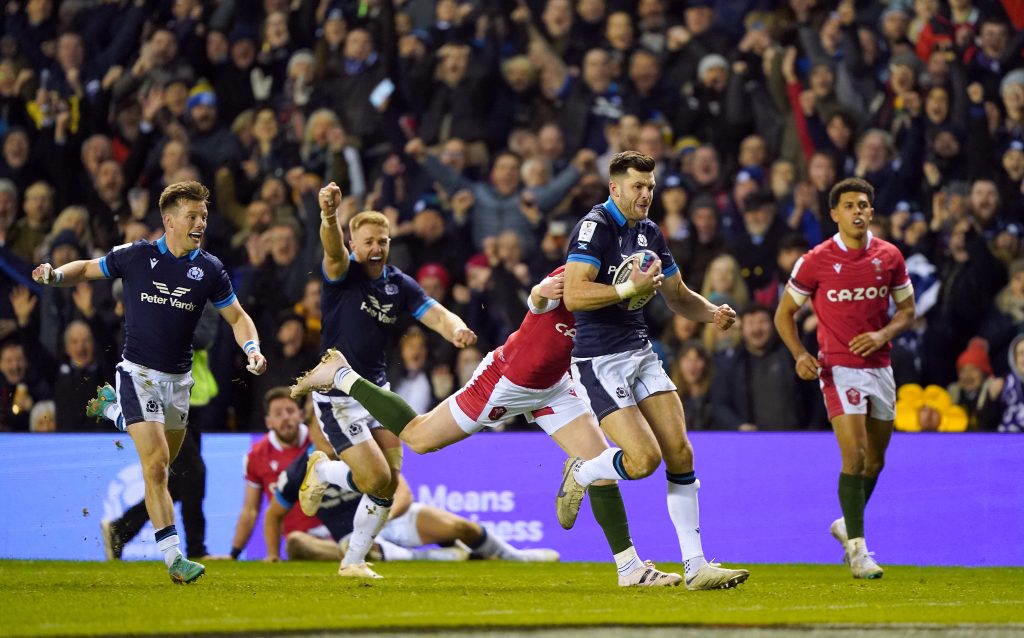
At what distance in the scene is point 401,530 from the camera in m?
13.4

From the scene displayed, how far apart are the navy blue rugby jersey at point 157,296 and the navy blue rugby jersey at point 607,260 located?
8.89ft

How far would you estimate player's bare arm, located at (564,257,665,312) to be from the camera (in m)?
8.58

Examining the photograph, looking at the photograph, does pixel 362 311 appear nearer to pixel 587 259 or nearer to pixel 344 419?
pixel 344 419

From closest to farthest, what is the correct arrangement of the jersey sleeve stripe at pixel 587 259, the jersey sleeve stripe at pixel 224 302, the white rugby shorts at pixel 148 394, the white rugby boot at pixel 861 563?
1. the jersey sleeve stripe at pixel 587 259
2. the white rugby shorts at pixel 148 394
3. the jersey sleeve stripe at pixel 224 302
4. the white rugby boot at pixel 861 563

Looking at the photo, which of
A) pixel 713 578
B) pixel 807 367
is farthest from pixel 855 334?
pixel 713 578

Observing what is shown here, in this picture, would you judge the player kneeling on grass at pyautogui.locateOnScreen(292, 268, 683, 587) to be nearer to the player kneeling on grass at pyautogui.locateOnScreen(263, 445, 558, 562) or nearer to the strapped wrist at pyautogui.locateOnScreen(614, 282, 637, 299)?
the strapped wrist at pyautogui.locateOnScreen(614, 282, 637, 299)

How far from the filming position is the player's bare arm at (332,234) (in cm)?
993

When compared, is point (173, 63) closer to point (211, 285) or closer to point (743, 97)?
point (743, 97)

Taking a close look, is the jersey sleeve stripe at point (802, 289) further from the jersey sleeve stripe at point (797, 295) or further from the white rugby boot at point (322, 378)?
the white rugby boot at point (322, 378)

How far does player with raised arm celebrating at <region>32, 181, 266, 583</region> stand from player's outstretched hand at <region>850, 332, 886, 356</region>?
4.37 metres

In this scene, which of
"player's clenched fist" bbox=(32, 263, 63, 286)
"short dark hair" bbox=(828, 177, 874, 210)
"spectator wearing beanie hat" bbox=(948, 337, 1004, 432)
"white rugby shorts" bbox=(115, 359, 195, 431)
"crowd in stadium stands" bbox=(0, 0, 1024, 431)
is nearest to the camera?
"player's clenched fist" bbox=(32, 263, 63, 286)

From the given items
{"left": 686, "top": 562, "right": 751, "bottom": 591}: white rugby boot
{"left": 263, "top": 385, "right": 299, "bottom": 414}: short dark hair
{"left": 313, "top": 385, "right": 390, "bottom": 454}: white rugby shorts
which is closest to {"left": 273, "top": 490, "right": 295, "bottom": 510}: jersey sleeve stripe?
{"left": 263, "top": 385, "right": 299, "bottom": 414}: short dark hair

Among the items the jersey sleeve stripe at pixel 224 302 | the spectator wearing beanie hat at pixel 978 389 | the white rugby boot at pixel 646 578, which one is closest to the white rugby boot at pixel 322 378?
the jersey sleeve stripe at pixel 224 302

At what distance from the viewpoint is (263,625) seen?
675cm
